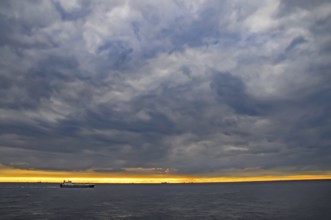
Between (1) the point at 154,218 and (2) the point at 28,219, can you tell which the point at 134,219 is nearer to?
(1) the point at 154,218

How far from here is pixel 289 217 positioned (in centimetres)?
9838

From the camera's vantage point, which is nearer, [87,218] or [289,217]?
[87,218]

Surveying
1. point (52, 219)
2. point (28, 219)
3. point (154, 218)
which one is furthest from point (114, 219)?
point (28, 219)

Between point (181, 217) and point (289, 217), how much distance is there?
33289 mm

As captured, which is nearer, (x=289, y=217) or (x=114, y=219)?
(x=114, y=219)

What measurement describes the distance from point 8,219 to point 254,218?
69686mm

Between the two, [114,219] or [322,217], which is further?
[322,217]

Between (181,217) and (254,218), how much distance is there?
21.5 meters

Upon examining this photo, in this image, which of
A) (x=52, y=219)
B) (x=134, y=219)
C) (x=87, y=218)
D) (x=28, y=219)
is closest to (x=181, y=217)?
(x=134, y=219)

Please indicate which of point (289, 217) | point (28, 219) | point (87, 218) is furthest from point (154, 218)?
point (289, 217)

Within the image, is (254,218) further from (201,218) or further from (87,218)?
(87,218)

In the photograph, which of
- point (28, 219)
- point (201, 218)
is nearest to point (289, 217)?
point (201, 218)

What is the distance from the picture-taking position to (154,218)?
9388cm

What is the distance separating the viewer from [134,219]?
91938 millimetres
